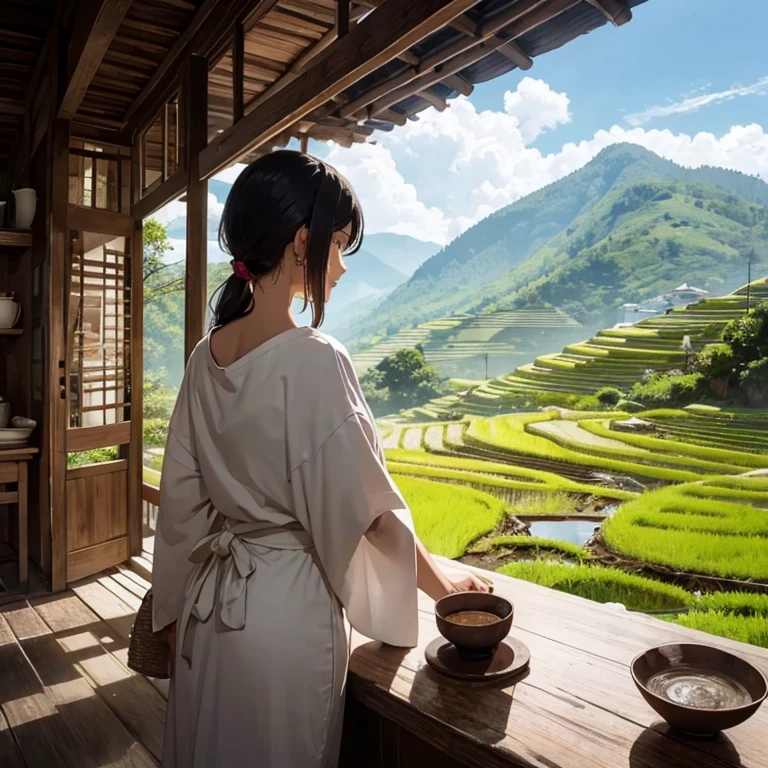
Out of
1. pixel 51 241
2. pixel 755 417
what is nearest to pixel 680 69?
pixel 755 417

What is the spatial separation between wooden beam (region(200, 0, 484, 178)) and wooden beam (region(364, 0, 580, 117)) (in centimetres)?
43

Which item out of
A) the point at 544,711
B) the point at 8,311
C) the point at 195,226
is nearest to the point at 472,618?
the point at 544,711

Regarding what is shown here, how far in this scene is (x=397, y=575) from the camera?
130cm

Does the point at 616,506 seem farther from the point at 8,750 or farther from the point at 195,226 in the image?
the point at 8,750

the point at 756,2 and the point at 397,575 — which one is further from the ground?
the point at 756,2

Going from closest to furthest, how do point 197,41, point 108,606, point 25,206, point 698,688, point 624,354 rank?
point 698,688 < point 624,354 < point 197,41 < point 108,606 < point 25,206

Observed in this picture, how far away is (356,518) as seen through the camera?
3.80 ft

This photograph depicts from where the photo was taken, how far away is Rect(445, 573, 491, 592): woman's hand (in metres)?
1.49

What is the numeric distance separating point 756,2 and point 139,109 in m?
3.05

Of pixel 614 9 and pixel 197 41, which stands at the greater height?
pixel 197 41

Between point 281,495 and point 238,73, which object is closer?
point 281,495

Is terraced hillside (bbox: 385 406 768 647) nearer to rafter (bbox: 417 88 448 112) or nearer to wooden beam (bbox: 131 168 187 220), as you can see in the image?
rafter (bbox: 417 88 448 112)

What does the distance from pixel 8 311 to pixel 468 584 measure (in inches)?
147

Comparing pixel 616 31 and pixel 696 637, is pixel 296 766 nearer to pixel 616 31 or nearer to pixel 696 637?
pixel 696 637
